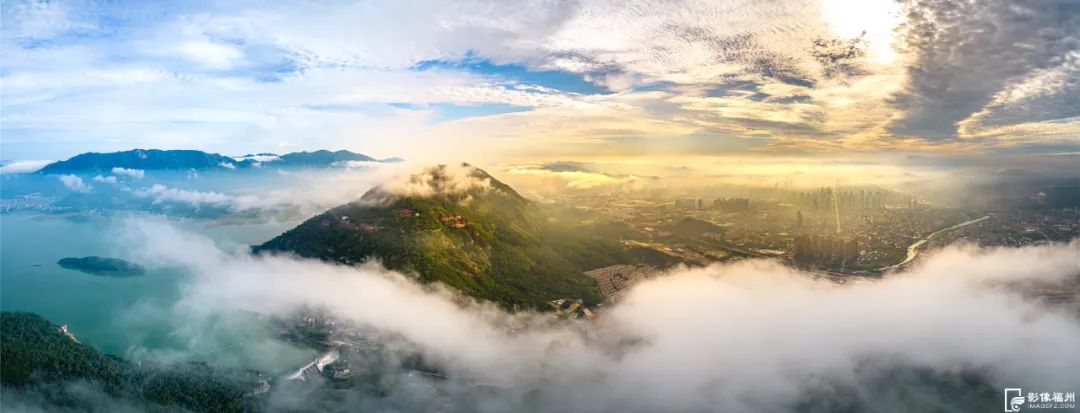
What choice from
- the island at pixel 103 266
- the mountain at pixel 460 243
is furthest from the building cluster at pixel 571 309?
the island at pixel 103 266

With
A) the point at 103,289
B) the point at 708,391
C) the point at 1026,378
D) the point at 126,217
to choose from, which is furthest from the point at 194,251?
the point at 1026,378

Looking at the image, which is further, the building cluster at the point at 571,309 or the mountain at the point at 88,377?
the building cluster at the point at 571,309

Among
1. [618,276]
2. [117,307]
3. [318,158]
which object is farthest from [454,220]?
[318,158]

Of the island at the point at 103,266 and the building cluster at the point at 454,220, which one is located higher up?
the building cluster at the point at 454,220

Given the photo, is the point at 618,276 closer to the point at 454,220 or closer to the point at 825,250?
the point at 825,250

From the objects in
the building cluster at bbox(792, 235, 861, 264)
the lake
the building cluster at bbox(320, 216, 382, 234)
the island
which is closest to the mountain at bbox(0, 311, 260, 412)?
the lake

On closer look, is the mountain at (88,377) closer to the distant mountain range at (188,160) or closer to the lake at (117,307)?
the lake at (117,307)

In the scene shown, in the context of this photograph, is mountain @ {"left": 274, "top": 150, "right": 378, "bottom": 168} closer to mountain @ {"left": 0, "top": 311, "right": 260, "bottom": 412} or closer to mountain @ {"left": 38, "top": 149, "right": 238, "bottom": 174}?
mountain @ {"left": 38, "top": 149, "right": 238, "bottom": 174}
